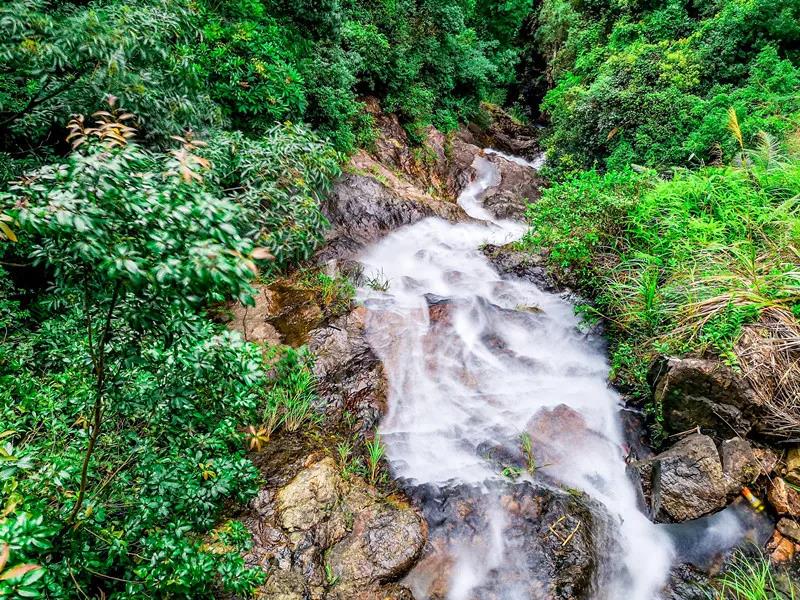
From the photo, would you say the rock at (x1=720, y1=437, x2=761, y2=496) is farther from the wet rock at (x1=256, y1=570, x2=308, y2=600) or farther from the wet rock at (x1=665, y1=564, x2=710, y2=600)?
the wet rock at (x1=256, y1=570, x2=308, y2=600)

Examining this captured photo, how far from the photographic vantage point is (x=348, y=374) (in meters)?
4.94

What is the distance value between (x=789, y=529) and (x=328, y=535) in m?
3.99

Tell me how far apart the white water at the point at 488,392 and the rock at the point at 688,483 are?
293 mm

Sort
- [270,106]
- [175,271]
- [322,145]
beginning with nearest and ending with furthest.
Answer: [175,271]
[322,145]
[270,106]

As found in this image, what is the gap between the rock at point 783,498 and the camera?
353 centimetres

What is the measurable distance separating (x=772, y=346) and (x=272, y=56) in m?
7.37

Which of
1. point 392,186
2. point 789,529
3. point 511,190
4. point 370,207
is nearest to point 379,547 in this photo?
point 789,529

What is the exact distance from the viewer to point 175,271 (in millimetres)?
1632

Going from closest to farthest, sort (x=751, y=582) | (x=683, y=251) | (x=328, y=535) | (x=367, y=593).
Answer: (x=367, y=593) < (x=751, y=582) < (x=328, y=535) < (x=683, y=251)

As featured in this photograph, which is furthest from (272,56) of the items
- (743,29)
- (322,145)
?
(743,29)

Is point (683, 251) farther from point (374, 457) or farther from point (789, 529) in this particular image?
point (374, 457)

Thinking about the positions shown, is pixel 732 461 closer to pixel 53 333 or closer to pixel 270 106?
pixel 53 333

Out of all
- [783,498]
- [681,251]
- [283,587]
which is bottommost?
[283,587]

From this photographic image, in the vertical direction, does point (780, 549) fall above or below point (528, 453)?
above
